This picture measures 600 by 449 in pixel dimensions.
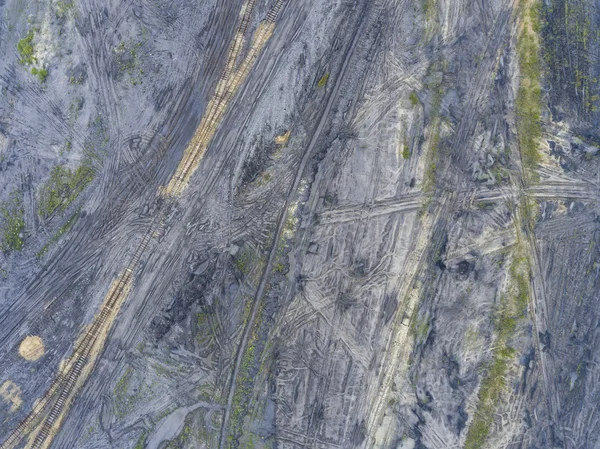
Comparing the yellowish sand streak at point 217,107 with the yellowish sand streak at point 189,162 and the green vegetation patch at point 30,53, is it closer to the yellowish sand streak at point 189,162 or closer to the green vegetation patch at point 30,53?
the yellowish sand streak at point 189,162

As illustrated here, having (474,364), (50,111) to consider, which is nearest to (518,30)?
(474,364)

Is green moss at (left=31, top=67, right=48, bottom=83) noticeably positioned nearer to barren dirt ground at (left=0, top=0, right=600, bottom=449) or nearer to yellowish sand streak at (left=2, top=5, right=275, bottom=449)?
barren dirt ground at (left=0, top=0, right=600, bottom=449)

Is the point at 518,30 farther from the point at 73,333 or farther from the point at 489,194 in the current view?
the point at 73,333

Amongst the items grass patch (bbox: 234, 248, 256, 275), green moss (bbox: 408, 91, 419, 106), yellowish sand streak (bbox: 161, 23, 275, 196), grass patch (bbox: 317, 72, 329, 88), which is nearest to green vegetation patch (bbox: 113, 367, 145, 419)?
grass patch (bbox: 234, 248, 256, 275)

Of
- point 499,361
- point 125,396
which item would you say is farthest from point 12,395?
point 499,361

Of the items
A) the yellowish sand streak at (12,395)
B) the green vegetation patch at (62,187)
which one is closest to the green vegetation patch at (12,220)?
the green vegetation patch at (62,187)
